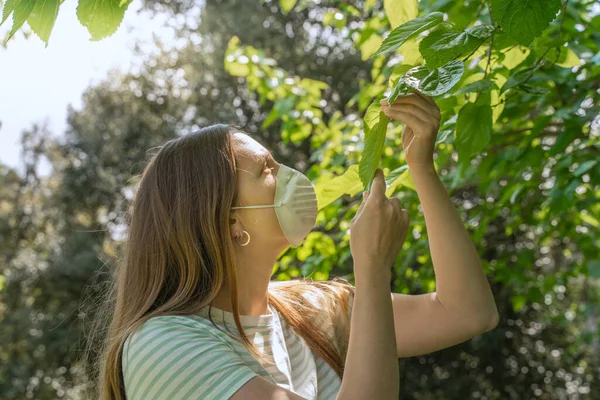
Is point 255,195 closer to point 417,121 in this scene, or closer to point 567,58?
point 417,121

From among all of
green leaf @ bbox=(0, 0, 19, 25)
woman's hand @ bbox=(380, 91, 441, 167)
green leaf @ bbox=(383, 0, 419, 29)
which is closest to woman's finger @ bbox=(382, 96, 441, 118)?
woman's hand @ bbox=(380, 91, 441, 167)

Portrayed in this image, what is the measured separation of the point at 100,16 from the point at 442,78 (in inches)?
23.3

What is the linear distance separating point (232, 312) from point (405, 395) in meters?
9.33

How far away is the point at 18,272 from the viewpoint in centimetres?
1503

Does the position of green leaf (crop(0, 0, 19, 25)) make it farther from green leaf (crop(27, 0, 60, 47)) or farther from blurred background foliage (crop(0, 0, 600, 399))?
blurred background foliage (crop(0, 0, 600, 399))

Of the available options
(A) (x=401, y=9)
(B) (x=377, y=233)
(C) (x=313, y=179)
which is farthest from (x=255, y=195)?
(C) (x=313, y=179)

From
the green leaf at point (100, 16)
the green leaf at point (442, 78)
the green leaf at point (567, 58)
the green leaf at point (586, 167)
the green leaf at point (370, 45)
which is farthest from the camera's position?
the green leaf at point (370, 45)

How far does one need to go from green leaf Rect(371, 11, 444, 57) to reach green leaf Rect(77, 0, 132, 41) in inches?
18.0

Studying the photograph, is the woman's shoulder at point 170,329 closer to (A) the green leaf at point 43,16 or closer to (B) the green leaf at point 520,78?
(A) the green leaf at point 43,16

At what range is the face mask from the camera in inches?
72.4

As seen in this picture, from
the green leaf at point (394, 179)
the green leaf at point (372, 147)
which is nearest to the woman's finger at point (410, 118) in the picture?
the green leaf at point (372, 147)

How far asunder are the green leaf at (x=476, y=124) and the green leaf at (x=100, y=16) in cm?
78

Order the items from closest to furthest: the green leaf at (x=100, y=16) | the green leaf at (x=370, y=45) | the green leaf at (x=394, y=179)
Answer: the green leaf at (x=100, y=16) < the green leaf at (x=394, y=179) < the green leaf at (x=370, y=45)

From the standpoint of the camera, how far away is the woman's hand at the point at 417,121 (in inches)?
58.1
